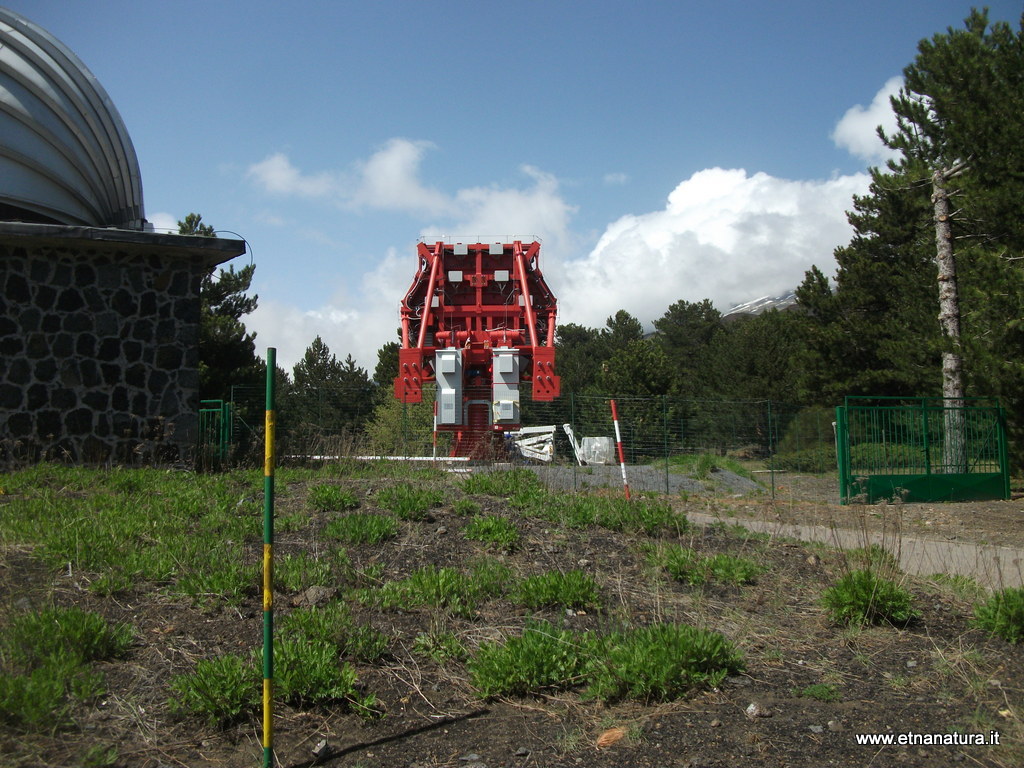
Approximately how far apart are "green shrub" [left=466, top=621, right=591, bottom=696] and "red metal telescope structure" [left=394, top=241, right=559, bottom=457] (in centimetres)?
1102

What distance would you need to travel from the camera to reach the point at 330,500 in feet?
24.8

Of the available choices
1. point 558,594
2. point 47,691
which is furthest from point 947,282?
point 47,691

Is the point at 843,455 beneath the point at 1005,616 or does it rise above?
above

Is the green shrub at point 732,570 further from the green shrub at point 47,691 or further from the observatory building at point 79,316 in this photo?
the observatory building at point 79,316

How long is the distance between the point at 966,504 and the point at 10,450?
44.3 feet

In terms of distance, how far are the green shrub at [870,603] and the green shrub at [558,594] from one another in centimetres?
156

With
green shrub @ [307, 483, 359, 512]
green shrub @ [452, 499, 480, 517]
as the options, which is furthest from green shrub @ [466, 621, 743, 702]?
green shrub @ [307, 483, 359, 512]

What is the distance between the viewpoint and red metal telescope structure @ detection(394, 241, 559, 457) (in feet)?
52.0

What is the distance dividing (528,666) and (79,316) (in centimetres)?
870

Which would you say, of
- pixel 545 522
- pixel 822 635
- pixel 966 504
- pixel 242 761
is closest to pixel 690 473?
pixel 966 504

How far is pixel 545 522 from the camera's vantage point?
7.52m

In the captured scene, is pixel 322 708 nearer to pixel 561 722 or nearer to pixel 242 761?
pixel 242 761

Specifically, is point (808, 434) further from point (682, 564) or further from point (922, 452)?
point (682, 564)

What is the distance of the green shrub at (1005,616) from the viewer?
4824 millimetres
